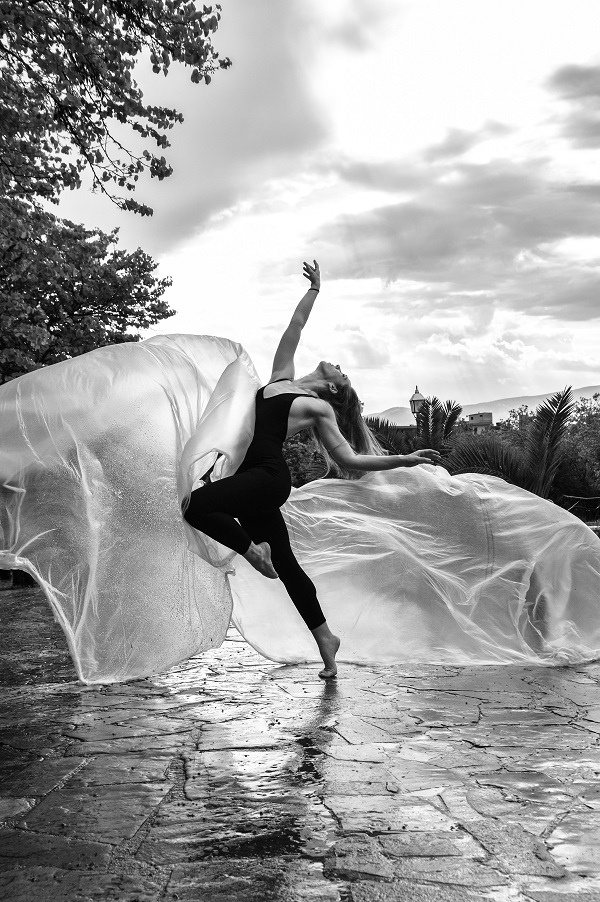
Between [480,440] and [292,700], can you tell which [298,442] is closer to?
[480,440]

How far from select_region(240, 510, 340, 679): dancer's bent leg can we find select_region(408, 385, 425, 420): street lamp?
1509cm

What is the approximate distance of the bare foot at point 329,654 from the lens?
5645mm

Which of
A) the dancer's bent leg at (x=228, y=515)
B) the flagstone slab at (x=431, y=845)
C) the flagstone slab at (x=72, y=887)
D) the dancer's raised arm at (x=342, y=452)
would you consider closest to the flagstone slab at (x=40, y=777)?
the flagstone slab at (x=72, y=887)

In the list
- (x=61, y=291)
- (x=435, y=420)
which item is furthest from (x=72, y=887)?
(x=61, y=291)

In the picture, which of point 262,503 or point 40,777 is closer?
point 40,777

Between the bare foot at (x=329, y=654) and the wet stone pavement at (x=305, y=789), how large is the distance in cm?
12

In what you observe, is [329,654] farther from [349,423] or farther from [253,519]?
[349,423]

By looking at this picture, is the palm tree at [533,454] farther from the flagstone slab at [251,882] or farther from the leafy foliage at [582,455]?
the flagstone slab at [251,882]

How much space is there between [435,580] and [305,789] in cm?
318

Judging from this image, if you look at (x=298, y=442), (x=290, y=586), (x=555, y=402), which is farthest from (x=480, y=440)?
(x=298, y=442)

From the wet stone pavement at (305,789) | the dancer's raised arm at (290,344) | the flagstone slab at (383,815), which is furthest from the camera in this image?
the dancer's raised arm at (290,344)

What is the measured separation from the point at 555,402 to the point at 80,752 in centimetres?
1126

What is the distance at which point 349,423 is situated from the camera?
615 centimetres

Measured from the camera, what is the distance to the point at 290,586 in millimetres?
5711
